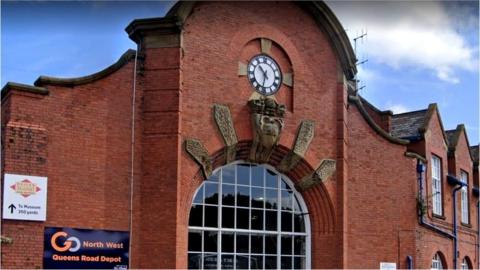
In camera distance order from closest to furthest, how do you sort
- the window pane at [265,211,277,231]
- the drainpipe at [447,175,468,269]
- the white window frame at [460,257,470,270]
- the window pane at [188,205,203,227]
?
the window pane at [188,205,203,227]
the window pane at [265,211,277,231]
the drainpipe at [447,175,468,269]
the white window frame at [460,257,470,270]

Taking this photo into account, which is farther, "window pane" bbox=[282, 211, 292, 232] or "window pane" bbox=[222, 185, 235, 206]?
"window pane" bbox=[282, 211, 292, 232]

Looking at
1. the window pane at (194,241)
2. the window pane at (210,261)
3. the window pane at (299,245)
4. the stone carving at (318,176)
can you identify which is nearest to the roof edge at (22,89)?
the window pane at (194,241)

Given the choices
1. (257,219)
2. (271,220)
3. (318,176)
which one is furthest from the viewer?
(318,176)

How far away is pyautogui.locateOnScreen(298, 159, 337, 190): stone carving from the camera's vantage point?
19859 millimetres

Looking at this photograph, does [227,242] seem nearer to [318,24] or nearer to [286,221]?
[286,221]

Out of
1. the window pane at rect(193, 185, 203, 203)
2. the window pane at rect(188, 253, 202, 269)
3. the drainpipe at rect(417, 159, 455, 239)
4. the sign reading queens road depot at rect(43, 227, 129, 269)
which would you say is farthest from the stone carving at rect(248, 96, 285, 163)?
the drainpipe at rect(417, 159, 455, 239)

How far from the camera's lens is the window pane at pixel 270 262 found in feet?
62.7

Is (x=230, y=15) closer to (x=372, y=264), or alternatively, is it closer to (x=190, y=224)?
(x=190, y=224)

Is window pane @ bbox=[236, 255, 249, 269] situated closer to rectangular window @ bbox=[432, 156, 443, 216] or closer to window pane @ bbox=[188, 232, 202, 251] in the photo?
window pane @ bbox=[188, 232, 202, 251]

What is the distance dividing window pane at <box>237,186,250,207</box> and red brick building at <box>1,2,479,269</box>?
3 centimetres

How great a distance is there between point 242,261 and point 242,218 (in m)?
1.09

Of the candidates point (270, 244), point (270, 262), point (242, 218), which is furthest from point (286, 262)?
point (242, 218)

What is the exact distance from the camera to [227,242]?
60.5ft

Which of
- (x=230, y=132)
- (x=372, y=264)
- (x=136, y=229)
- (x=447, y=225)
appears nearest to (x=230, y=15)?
(x=230, y=132)
